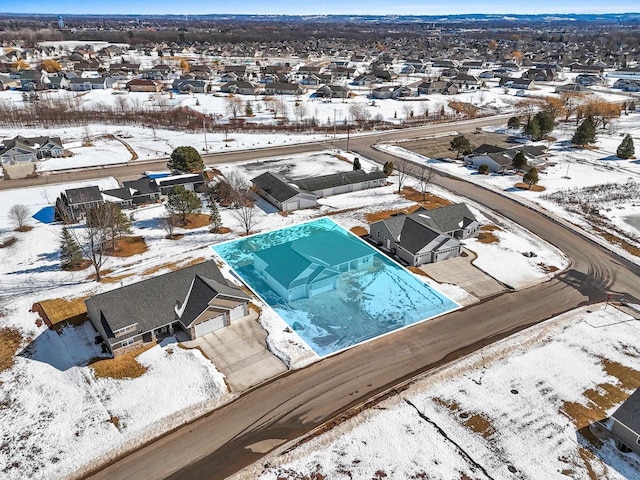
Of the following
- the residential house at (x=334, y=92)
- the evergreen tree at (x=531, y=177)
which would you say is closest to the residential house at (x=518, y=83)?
the residential house at (x=334, y=92)

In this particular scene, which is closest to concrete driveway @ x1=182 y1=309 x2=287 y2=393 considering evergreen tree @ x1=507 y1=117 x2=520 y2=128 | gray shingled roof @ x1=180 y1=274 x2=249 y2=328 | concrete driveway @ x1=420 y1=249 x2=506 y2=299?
gray shingled roof @ x1=180 y1=274 x2=249 y2=328

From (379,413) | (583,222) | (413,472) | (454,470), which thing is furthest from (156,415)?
(583,222)

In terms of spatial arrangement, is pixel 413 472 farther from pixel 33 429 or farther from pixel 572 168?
pixel 572 168

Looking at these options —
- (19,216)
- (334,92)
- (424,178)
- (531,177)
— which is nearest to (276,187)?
(424,178)

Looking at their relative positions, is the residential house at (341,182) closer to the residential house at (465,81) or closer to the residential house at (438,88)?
the residential house at (438,88)

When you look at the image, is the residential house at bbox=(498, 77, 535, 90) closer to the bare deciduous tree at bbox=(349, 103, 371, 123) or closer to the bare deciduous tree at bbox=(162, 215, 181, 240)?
the bare deciduous tree at bbox=(349, 103, 371, 123)

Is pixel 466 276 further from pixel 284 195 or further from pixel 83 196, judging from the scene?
pixel 83 196
